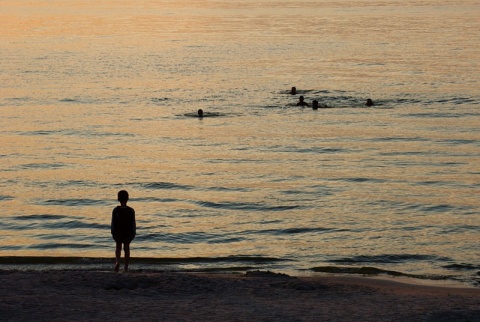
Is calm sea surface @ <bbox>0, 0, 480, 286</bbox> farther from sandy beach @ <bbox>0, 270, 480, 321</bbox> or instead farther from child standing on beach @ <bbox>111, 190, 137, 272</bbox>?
sandy beach @ <bbox>0, 270, 480, 321</bbox>

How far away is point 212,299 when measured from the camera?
16453mm

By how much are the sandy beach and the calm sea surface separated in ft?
12.4

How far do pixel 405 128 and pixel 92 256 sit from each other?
73.7 feet

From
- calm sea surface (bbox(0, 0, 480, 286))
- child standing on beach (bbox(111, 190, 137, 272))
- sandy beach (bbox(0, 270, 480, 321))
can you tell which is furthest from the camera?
calm sea surface (bbox(0, 0, 480, 286))

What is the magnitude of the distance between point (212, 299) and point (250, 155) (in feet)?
69.6

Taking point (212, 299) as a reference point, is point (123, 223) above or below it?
above

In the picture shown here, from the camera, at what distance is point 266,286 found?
17.6 m

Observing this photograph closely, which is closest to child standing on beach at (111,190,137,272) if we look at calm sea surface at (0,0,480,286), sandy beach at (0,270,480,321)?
sandy beach at (0,270,480,321)

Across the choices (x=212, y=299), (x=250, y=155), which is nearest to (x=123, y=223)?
(x=212, y=299)

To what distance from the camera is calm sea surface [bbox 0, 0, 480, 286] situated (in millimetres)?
24234

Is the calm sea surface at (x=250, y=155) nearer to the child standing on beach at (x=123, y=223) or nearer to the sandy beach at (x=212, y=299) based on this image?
the child standing on beach at (x=123, y=223)

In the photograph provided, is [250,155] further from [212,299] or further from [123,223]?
[212,299]

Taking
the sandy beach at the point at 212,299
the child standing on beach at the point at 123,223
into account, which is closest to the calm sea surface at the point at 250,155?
the child standing on beach at the point at 123,223

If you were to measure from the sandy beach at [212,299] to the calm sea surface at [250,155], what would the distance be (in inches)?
148
